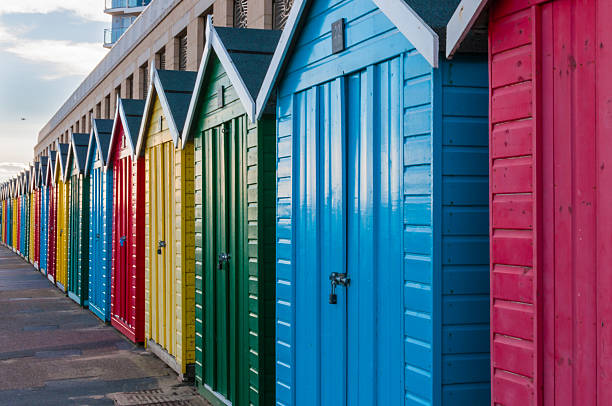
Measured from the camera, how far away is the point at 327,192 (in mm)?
5367

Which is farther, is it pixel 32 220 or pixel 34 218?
pixel 32 220

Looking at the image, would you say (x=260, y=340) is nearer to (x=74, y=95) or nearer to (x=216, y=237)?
(x=216, y=237)

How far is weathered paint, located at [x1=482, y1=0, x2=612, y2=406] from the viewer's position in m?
3.08

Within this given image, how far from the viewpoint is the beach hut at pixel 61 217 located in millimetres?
18766

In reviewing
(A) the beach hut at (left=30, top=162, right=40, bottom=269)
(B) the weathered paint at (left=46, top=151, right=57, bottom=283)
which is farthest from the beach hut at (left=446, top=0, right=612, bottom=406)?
(A) the beach hut at (left=30, top=162, right=40, bottom=269)

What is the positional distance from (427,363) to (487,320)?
0.39m

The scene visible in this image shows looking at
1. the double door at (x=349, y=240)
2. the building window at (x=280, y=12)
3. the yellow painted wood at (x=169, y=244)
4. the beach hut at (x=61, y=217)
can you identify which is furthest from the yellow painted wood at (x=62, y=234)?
the double door at (x=349, y=240)

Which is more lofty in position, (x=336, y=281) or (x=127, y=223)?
(x=127, y=223)

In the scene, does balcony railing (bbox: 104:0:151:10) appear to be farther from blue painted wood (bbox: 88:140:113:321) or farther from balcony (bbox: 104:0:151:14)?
blue painted wood (bbox: 88:140:113:321)

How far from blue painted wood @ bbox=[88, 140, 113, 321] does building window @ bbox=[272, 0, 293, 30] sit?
3.96 m

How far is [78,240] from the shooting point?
54.6ft

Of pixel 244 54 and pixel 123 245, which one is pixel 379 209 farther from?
pixel 123 245

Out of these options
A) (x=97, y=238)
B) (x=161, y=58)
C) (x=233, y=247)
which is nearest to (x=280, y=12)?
(x=97, y=238)

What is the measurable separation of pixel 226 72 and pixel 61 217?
13802mm
